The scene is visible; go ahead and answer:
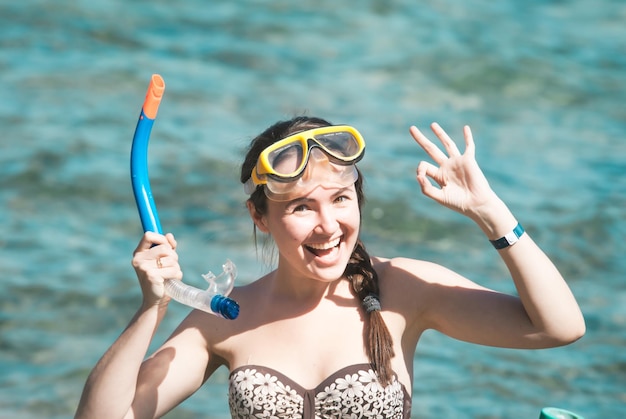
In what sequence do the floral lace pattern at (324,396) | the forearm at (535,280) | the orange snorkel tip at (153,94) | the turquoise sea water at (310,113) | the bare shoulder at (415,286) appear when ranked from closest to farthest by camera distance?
the forearm at (535,280)
the orange snorkel tip at (153,94)
the floral lace pattern at (324,396)
the bare shoulder at (415,286)
the turquoise sea water at (310,113)

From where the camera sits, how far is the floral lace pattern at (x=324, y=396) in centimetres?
315

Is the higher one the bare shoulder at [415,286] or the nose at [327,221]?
the nose at [327,221]

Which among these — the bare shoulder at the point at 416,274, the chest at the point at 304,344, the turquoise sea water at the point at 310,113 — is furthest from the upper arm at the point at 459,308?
the turquoise sea water at the point at 310,113

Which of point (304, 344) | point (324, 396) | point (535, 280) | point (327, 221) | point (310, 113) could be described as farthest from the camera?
point (310, 113)

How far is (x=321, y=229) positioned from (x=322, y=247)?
0.07 m

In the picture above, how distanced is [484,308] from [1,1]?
8409 millimetres

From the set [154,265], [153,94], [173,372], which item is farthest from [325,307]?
[153,94]

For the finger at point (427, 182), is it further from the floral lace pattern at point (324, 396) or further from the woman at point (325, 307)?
the floral lace pattern at point (324, 396)

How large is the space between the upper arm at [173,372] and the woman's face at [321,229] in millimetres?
469

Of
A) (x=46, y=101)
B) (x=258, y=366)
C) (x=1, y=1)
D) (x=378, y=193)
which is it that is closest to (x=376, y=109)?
(x=378, y=193)

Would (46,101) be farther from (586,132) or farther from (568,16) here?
(568,16)

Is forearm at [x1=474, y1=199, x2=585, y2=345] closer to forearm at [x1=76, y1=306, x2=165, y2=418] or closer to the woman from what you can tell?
the woman

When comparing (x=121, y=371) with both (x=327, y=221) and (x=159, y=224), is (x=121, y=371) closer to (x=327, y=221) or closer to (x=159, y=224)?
(x=159, y=224)

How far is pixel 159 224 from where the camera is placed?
3178 millimetres
